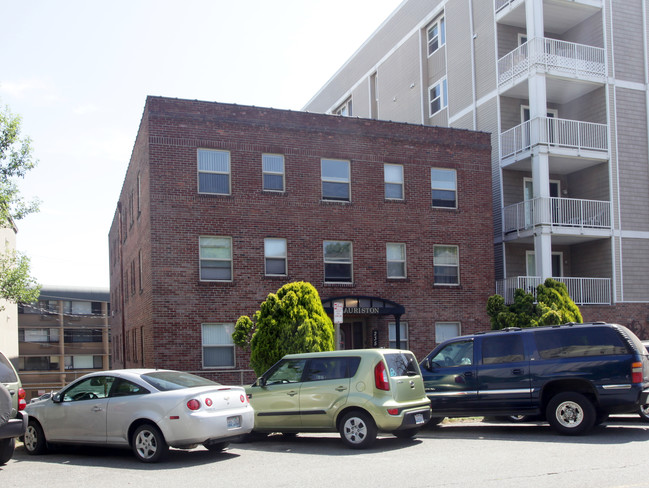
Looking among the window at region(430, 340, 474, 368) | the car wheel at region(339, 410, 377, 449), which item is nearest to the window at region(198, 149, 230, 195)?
the window at region(430, 340, 474, 368)

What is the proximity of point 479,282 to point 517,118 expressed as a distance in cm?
692

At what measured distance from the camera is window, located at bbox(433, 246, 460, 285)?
24.1 meters

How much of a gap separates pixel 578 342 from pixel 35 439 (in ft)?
29.9

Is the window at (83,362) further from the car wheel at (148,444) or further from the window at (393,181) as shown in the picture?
the car wheel at (148,444)

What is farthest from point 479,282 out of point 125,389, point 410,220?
point 125,389

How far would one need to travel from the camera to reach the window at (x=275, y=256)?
21938 millimetres

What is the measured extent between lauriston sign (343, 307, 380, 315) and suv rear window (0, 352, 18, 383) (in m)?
12.0

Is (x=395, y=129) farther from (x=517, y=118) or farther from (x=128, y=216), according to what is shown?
(x=128, y=216)

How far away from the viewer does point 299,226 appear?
2228 cm

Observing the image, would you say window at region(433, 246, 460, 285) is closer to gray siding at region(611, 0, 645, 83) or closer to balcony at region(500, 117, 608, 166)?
balcony at region(500, 117, 608, 166)

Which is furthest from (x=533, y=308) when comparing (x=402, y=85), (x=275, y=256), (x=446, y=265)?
(x=402, y=85)

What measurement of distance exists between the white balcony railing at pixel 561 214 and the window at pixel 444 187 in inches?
110

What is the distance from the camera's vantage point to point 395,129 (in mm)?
23922

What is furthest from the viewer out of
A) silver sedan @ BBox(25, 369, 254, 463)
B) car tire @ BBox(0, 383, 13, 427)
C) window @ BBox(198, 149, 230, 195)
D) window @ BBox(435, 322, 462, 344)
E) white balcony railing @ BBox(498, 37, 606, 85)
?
white balcony railing @ BBox(498, 37, 606, 85)
